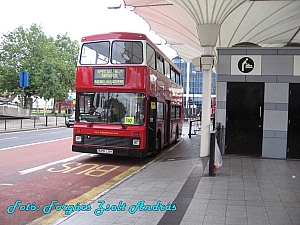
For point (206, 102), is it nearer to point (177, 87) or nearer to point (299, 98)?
point (299, 98)

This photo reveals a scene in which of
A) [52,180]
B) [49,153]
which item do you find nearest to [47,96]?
[49,153]

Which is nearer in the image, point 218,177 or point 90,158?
point 218,177

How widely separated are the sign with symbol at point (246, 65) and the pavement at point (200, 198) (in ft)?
11.1

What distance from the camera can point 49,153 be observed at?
1344cm

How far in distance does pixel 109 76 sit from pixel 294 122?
6.30m

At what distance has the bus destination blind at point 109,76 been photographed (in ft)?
35.7

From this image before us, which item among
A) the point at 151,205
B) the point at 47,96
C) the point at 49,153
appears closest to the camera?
the point at 151,205

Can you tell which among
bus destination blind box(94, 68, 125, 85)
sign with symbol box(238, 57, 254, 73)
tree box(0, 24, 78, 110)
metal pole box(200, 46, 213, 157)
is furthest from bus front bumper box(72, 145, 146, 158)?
tree box(0, 24, 78, 110)

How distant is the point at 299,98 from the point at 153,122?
196 inches

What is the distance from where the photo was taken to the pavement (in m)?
5.30

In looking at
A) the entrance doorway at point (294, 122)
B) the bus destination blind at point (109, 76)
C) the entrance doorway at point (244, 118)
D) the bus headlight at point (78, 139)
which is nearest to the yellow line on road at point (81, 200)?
the bus headlight at point (78, 139)

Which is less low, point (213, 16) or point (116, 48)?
point (213, 16)

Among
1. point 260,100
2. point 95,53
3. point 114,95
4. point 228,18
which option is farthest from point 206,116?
point 228,18

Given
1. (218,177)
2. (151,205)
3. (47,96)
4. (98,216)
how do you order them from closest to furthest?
1. (98,216)
2. (151,205)
3. (218,177)
4. (47,96)
